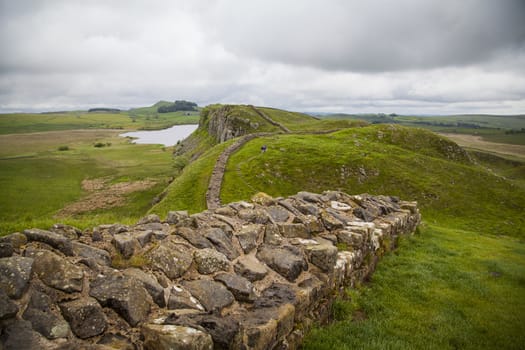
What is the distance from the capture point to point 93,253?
588 cm

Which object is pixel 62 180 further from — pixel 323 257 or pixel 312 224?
pixel 323 257

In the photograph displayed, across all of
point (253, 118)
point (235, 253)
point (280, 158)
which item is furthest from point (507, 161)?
point (235, 253)

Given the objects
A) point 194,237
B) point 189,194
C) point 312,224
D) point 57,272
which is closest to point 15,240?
point 57,272

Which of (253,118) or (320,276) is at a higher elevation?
(253,118)

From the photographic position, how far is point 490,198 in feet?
139

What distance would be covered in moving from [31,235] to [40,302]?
5.76ft

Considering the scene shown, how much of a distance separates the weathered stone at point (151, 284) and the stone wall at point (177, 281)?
2cm

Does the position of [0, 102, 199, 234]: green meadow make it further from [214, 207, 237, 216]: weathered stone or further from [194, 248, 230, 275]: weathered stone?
[194, 248, 230, 275]: weathered stone

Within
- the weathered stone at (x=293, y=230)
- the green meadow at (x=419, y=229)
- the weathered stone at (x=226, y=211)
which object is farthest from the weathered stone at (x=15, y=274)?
the weathered stone at (x=293, y=230)

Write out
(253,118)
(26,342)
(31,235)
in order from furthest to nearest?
(253,118), (31,235), (26,342)

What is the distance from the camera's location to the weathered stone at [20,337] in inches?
142

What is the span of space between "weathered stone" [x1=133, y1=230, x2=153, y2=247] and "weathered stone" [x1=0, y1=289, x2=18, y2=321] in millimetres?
2842

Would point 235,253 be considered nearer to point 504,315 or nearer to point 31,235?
point 31,235

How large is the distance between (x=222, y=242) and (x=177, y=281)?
1728mm
